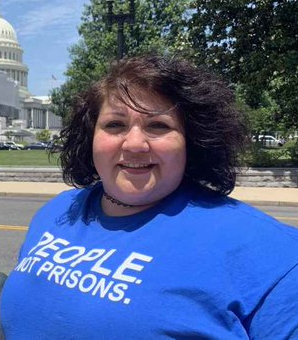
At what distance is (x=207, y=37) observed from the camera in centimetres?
1742

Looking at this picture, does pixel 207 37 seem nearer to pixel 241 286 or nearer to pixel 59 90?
pixel 241 286

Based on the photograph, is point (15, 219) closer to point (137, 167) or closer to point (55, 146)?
point (55, 146)

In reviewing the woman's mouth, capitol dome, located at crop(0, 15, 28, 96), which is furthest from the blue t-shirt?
capitol dome, located at crop(0, 15, 28, 96)

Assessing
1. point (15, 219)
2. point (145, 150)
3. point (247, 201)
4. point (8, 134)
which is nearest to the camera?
point (145, 150)

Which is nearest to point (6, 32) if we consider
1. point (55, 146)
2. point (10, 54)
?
point (10, 54)

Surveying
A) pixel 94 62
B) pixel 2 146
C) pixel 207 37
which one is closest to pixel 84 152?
pixel 207 37

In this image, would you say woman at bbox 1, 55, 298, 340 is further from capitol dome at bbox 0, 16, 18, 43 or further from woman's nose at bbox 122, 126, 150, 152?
capitol dome at bbox 0, 16, 18, 43

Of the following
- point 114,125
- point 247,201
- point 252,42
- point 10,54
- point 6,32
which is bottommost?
point 247,201

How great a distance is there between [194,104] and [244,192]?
13828 mm

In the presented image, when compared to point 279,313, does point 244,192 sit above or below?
below

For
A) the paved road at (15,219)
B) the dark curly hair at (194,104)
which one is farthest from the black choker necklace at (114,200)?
the paved road at (15,219)

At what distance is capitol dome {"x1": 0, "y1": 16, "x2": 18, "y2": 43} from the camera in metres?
129

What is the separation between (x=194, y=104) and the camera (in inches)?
61.8

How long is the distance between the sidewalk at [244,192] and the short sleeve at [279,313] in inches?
481
